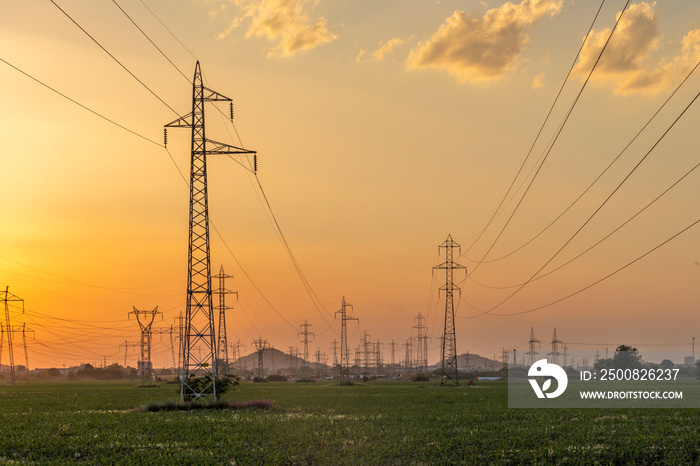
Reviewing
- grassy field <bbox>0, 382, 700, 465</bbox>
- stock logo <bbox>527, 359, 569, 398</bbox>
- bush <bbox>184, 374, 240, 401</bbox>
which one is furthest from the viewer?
stock logo <bbox>527, 359, 569, 398</bbox>

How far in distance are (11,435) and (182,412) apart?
558 inches

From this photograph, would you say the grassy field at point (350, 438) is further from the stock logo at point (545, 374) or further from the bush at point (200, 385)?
the stock logo at point (545, 374)

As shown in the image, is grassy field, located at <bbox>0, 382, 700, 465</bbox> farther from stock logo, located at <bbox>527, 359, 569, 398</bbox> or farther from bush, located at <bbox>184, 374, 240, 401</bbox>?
stock logo, located at <bbox>527, 359, 569, 398</bbox>

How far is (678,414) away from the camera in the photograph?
53688mm

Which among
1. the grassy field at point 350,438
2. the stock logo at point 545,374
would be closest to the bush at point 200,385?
the grassy field at point 350,438

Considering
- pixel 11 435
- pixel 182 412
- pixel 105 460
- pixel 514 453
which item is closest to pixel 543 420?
pixel 514 453

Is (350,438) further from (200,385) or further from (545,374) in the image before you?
(545,374)

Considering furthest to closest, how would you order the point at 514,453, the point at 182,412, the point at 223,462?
the point at 182,412
the point at 514,453
the point at 223,462

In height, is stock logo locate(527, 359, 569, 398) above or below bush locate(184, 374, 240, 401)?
below

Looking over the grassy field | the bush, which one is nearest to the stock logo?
the grassy field

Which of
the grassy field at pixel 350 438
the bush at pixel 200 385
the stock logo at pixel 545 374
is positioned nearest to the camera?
the grassy field at pixel 350 438

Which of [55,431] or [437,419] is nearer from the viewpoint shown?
[55,431]

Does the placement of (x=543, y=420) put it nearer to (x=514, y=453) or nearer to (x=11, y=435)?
(x=514, y=453)

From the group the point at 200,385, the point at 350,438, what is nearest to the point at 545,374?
the point at 200,385
